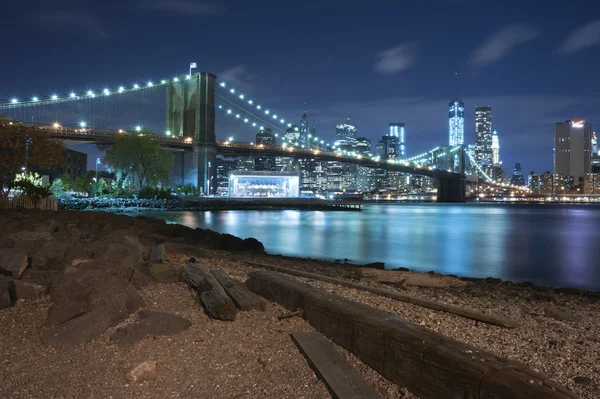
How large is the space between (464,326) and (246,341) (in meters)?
2.10

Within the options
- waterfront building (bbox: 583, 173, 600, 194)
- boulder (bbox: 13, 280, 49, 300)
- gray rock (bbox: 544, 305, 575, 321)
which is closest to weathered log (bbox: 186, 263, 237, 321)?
boulder (bbox: 13, 280, 49, 300)

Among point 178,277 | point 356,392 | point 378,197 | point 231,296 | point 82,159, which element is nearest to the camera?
point 356,392

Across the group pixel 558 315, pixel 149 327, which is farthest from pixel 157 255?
pixel 558 315

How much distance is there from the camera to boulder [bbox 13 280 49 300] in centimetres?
488

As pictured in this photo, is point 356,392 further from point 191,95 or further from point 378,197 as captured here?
point 378,197

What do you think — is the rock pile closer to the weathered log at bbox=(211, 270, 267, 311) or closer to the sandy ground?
the sandy ground

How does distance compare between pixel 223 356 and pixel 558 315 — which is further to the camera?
pixel 558 315

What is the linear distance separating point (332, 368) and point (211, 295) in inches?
73.5

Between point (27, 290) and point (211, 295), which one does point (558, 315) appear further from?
point (27, 290)

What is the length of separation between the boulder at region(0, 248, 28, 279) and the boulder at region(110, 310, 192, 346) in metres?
2.00

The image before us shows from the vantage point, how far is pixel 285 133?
95438 millimetres

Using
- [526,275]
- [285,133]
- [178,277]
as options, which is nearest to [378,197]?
[285,133]

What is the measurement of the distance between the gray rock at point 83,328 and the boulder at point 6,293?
3.26ft

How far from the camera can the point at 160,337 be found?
4.00 meters
